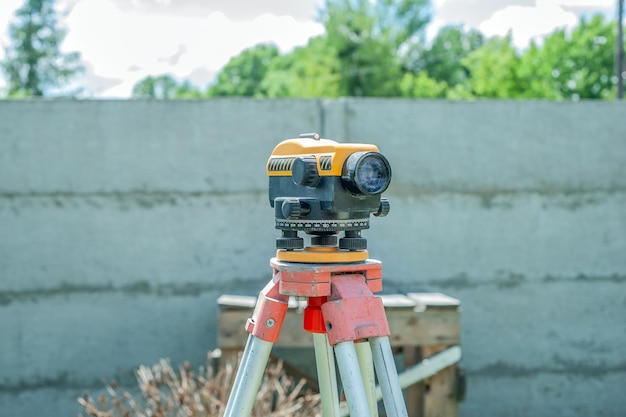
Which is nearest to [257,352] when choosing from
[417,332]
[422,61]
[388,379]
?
[388,379]

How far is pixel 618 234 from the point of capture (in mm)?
5203

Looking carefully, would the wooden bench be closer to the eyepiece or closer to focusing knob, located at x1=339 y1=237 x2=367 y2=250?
focusing knob, located at x1=339 y1=237 x2=367 y2=250

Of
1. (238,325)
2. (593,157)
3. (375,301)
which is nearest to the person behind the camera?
(375,301)

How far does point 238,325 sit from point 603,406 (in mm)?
2614

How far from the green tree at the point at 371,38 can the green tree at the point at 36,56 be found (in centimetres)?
1178

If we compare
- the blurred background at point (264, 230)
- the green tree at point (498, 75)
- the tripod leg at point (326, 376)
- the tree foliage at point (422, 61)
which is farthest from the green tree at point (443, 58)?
the tripod leg at point (326, 376)

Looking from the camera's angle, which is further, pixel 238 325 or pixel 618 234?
pixel 618 234

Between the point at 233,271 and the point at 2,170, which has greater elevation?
the point at 2,170

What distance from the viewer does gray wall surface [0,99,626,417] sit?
Answer: 4871 mm

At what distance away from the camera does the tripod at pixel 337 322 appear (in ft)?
7.23

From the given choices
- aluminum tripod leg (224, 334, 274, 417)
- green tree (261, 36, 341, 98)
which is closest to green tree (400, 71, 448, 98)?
green tree (261, 36, 341, 98)

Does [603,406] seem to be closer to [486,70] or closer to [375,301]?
[375,301]

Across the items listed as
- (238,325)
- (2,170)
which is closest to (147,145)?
(2,170)

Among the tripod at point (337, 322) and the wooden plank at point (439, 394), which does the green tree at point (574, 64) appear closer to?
the wooden plank at point (439, 394)
